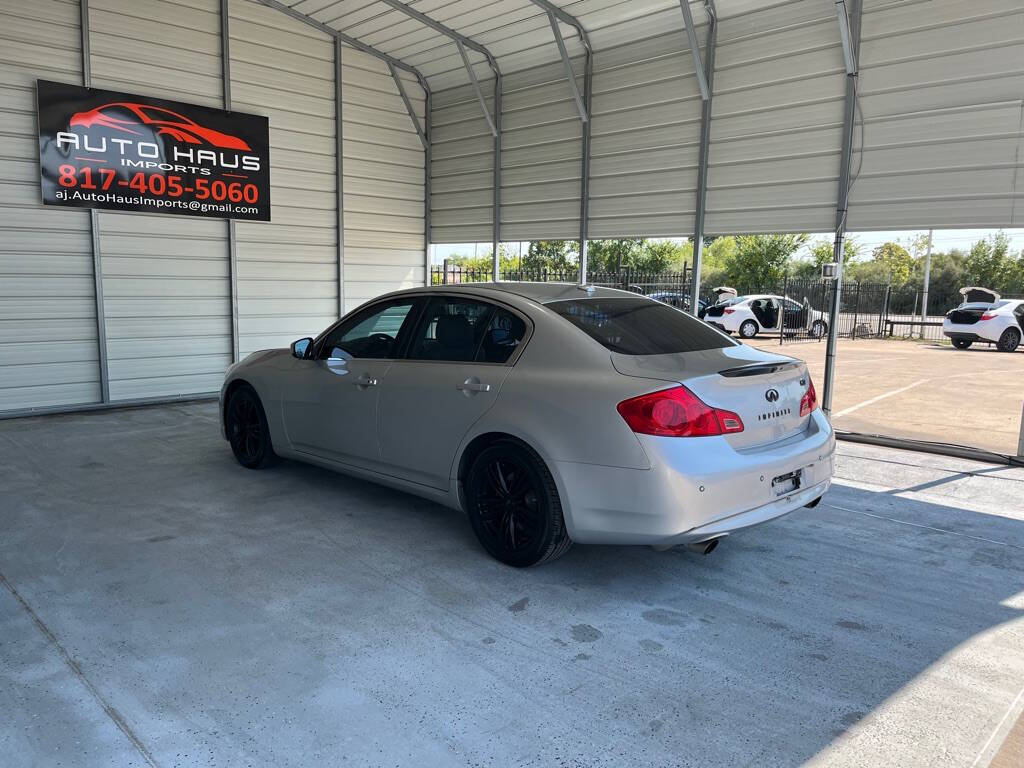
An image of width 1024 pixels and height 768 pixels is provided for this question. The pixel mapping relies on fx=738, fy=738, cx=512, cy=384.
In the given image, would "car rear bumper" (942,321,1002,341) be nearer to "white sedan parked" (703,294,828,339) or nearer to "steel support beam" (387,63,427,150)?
"white sedan parked" (703,294,828,339)

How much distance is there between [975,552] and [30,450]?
A: 757cm

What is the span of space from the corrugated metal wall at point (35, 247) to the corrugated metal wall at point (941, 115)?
28.1 ft

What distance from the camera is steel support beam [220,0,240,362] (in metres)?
9.54

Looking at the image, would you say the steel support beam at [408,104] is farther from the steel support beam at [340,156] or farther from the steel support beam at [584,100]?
the steel support beam at [584,100]

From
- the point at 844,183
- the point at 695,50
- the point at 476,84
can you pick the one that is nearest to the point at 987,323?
the point at 844,183

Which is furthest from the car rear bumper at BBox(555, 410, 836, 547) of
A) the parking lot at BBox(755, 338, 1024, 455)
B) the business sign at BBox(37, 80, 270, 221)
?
the business sign at BBox(37, 80, 270, 221)

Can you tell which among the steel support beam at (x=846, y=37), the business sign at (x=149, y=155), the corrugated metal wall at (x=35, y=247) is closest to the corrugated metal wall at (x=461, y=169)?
the business sign at (x=149, y=155)

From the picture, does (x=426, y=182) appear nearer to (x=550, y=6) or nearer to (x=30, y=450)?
(x=550, y=6)

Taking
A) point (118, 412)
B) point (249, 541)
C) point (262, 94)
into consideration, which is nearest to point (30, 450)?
point (118, 412)

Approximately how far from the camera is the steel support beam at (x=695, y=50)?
778 cm

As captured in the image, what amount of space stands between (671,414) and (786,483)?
0.79 metres

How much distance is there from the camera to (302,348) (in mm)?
5359

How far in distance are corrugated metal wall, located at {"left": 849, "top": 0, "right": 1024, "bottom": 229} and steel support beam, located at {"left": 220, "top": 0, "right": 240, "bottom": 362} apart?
756 cm

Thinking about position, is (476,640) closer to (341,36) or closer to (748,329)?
(341,36)
